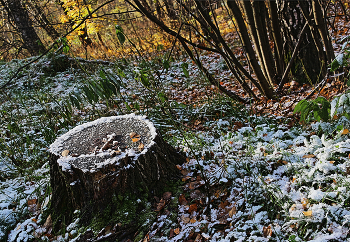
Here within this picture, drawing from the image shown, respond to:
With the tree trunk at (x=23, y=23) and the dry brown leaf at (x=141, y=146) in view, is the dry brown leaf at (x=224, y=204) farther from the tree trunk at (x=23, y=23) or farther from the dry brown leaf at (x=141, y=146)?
the tree trunk at (x=23, y=23)

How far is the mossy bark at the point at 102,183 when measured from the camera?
1995 mm

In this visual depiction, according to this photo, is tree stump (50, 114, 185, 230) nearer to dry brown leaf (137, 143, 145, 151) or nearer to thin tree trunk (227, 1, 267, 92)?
dry brown leaf (137, 143, 145, 151)

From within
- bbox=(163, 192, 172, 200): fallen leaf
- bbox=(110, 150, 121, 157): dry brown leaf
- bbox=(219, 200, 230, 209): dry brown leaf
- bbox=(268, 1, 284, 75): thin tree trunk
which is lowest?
bbox=(219, 200, 230, 209): dry brown leaf

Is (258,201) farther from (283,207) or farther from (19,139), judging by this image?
(19,139)

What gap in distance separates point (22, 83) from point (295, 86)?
608 centimetres

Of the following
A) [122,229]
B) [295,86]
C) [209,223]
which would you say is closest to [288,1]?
[295,86]

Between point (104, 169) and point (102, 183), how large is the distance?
4.7 inches

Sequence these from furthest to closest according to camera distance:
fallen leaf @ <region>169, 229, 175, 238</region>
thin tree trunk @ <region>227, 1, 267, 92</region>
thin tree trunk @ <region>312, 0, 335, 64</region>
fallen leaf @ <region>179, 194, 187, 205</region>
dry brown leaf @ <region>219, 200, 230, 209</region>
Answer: thin tree trunk @ <region>227, 1, 267, 92</region>, thin tree trunk @ <region>312, 0, 335, 64</region>, fallen leaf @ <region>179, 194, 187, 205</region>, dry brown leaf @ <region>219, 200, 230, 209</region>, fallen leaf @ <region>169, 229, 175, 238</region>

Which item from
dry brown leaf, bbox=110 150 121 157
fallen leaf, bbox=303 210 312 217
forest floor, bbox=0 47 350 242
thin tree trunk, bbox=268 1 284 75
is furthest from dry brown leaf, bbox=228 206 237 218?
thin tree trunk, bbox=268 1 284 75

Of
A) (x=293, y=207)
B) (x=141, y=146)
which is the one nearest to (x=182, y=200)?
(x=141, y=146)

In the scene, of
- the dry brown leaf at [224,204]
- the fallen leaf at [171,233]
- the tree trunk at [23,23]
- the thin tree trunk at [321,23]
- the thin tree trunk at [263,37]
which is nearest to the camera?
the fallen leaf at [171,233]

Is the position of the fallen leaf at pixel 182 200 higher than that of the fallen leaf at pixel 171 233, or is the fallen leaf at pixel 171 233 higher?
the fallen leaf at pixel 182 200

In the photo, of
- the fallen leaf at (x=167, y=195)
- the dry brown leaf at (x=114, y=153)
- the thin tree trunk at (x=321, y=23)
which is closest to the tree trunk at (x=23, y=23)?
the dry brown leaf at (x=114, y=153)

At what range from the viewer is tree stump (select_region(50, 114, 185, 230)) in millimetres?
1998
